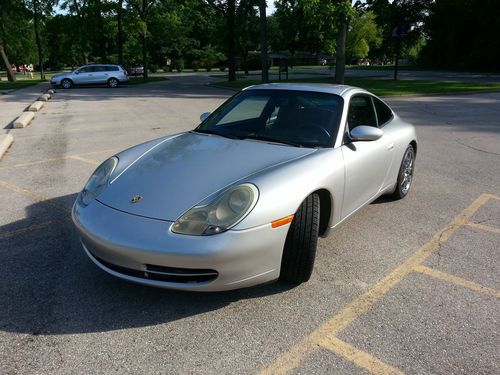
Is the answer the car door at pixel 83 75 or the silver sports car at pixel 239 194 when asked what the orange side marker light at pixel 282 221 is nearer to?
the silver sports car at pixel 239 194

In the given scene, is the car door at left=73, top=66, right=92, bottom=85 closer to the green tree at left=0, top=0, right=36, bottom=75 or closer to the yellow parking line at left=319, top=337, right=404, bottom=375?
the green tree at left=0, top=0, right=36, bottom=75

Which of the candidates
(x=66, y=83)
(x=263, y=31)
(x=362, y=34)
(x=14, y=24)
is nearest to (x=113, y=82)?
(x=66, y=83)

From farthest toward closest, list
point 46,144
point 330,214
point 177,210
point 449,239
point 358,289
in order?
1. point 46,144
2. point 449,239
3. point 330,214
4. point 358,289
5. point 177,210

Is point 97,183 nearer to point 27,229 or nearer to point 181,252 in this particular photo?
point 181,252

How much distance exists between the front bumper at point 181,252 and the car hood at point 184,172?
135mm

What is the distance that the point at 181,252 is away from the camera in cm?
250

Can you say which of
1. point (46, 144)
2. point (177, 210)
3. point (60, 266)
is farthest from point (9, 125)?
point (177, 210)

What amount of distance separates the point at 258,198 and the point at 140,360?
3.83 feet

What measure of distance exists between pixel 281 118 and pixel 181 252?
1.86m

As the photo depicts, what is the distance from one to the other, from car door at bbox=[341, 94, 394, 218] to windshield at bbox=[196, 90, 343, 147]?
0.66 feet

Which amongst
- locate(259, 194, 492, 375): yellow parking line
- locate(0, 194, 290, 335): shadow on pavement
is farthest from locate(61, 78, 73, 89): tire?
A: locate(259, 194, 492, 375): yellow parking line

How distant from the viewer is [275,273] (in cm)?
282

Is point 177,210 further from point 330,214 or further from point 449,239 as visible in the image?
point 449,239

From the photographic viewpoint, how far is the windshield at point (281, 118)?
365 centimetres
